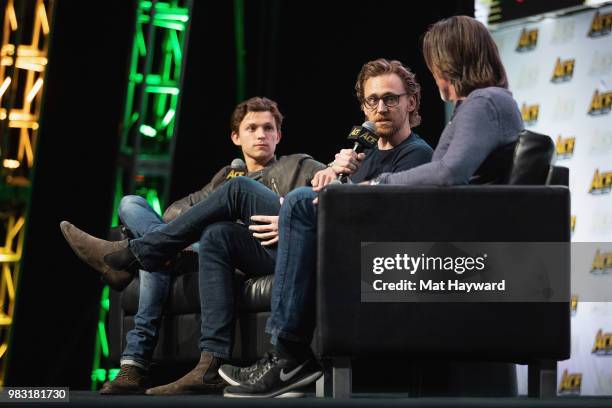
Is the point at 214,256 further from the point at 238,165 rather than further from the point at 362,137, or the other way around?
the point at 238,165

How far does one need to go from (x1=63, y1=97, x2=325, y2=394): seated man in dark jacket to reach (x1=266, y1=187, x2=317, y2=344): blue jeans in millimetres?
301

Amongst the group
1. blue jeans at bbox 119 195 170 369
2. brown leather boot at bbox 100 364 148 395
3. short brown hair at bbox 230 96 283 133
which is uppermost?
short brown hair at bbox 230 96 283 133

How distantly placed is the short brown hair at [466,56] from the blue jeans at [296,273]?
50 cm

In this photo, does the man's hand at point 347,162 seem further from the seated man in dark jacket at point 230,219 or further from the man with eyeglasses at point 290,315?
the man with eyeglasses at point 290,315

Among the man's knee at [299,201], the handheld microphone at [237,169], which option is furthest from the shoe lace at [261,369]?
the handheld microphone at [237,169]

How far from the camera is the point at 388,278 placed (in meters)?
2.37

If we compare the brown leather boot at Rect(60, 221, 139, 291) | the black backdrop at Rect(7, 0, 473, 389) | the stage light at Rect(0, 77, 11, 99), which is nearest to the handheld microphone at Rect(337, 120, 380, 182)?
the brown leather boot at Rect(60, 221, 139, 291)

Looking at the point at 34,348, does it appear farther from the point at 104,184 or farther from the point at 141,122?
the point at 141,122

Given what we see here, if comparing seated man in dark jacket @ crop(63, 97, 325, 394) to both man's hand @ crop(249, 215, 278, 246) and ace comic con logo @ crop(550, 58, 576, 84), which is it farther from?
ace comic con logo @ crop(550, 58, 576, 84)

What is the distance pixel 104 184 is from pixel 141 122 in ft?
1.43

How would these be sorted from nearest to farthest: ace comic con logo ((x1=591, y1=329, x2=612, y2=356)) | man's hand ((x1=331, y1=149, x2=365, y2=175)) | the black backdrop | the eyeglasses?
Answer: man's hand ((x1=331, y1=149, x2=365, y2=175))
the eyeglasses
ace comic con logo ((x1=591, y1=329, x2=612, y2=356))
the black backdrop

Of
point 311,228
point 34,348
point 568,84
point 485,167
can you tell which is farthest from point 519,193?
point 34,348

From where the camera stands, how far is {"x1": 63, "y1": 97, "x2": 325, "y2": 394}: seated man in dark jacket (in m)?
2.73

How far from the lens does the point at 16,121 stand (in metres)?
5.36
